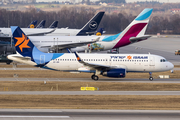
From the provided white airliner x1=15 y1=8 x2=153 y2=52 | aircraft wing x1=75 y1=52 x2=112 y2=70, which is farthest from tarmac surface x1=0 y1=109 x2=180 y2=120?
white airliner x1=15 y1=8 x2=153 y2=52

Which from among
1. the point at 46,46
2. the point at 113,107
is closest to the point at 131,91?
the point at 113,107

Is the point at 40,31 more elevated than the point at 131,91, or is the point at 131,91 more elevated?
the point at 40,31

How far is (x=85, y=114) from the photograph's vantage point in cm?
2744

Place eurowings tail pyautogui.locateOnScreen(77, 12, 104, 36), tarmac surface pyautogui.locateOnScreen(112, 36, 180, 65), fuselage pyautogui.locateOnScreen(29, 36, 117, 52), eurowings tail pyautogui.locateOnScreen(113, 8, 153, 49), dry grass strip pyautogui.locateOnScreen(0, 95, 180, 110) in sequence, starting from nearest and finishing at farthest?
dry grass strip pyautogui.locateOnScreen(0, 95, 180, 110)
eurowings tail pyautogui.locateOnScreen(113, 8, 153, 49)
fuselage pyautogui.locateOnScreen(29, 36, 117, 52)
tarmac surface pyautogui.locateOnScreen(112, 36, 180, 65)
eurowings tail pyautogui.locateOnScreen(77, 12, 104, 36)

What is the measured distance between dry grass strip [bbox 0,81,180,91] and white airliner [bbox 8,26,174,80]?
3.54 meters

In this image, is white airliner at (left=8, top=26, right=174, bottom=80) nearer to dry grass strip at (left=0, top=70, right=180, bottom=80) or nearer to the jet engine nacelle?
the jet engine nacelle

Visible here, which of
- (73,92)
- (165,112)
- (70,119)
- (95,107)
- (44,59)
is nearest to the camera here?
(70,119)

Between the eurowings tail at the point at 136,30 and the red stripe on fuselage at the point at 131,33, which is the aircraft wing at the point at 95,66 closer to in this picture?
the eurowings tail at the point at 136,30

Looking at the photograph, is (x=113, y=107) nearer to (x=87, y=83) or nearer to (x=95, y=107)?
(x=95, y=107)

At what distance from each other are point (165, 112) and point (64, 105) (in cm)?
992

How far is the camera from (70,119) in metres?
25.7

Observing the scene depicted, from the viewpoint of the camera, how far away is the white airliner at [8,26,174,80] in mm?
47562

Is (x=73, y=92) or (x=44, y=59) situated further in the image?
(x=44, y=59)

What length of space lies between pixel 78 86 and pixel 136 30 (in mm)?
31820
